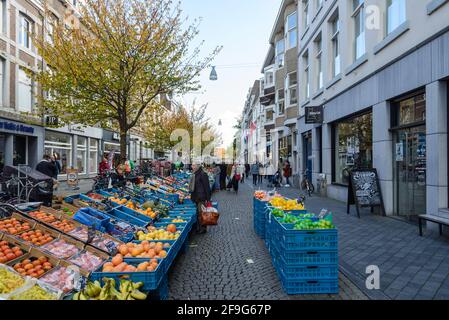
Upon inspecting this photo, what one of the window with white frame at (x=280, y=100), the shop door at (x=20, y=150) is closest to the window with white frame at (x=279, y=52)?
the window with white frame at (x=280, y=100)

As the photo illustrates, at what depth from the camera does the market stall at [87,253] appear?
12.0 ft

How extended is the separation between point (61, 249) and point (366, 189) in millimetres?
8772

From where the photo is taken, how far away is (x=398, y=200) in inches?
414

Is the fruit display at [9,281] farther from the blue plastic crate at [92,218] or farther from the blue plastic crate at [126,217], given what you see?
the blue plastic crate at [126,217]

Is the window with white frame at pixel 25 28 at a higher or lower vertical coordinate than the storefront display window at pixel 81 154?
higher

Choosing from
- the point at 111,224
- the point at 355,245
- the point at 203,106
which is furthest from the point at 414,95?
the point at 203,106

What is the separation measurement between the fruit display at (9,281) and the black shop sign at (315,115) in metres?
14.9

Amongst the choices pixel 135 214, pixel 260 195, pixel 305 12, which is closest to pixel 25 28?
pixel 305 12

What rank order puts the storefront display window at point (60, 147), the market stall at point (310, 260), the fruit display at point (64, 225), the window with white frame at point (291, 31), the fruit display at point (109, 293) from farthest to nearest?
the window with white frame at point (291, 31), the storefront display window at point (60, 147), the fruit display at point (64, 225), the market stall at point (310, 260), the fruit display at point (109, 293)

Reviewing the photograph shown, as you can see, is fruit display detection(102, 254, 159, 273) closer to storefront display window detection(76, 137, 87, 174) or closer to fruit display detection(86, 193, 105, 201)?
fruit display detection(86, 193, 105, 201)

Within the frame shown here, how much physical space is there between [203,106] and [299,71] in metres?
18.6

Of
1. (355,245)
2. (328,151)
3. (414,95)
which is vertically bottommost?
(355,245)

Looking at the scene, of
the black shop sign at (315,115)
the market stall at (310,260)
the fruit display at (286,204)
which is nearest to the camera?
the market stall at (310,260)
